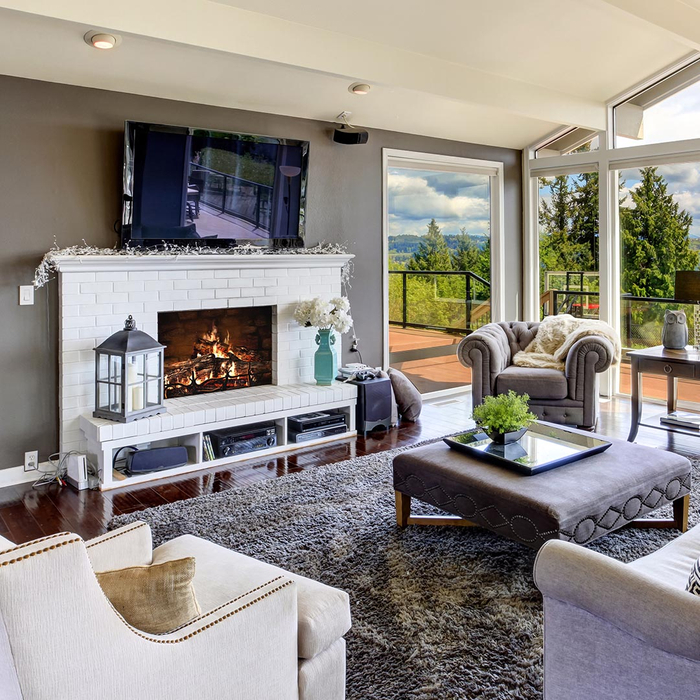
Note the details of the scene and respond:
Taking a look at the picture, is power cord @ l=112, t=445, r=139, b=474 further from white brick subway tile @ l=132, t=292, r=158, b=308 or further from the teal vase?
the teal vase

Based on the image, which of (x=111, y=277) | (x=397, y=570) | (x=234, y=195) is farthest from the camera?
(x=234, y=195)

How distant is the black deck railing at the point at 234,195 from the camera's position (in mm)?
4531

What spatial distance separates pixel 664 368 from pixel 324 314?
2.39 m

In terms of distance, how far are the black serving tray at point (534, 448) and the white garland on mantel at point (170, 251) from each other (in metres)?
2.24

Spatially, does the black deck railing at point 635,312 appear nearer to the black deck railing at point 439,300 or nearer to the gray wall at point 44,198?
the black deck railing at point 439,300

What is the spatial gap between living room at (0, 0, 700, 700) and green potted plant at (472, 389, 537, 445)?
2cm

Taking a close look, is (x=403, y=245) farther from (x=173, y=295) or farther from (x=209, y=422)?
(x=209, y=422)

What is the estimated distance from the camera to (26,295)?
4.00 m

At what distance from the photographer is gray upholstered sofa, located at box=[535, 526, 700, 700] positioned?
1459 mm

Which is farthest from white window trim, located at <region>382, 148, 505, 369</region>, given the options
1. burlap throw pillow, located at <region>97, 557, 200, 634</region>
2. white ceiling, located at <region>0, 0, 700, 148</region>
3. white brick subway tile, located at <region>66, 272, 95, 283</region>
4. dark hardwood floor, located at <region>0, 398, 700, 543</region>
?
burlap throw pillow, located at <region>97, 557, 200, 634</region>

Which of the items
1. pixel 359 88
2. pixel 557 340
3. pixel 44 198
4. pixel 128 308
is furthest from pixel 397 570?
pixel 359 88

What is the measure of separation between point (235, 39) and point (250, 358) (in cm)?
235

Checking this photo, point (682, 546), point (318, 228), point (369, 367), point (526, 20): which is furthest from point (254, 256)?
point (682, 546)

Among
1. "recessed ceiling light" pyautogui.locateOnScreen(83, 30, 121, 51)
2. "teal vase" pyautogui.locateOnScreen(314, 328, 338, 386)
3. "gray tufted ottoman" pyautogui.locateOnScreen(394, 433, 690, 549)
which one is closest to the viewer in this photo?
"gray tufted ottoman" pyautogui.locateOnScreen(394, 433, 690, 549)
